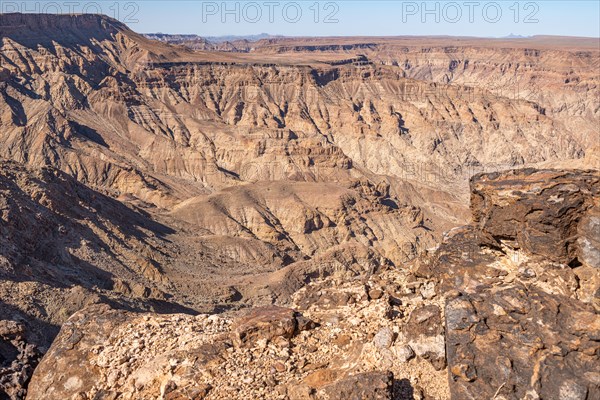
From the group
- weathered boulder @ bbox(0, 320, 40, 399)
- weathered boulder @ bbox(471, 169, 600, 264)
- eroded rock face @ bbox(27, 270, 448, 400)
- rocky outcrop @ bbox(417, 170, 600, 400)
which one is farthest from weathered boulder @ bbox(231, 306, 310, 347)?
weathered boulder @ bbox(0, 320, 40, 399)

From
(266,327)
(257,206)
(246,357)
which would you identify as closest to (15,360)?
(246,357)

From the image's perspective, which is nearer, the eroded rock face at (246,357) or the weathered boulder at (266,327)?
the eroded rock face at (246,357)

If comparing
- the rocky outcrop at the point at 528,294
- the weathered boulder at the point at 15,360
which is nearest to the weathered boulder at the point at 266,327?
the rocky outcrop at the point at 528,294

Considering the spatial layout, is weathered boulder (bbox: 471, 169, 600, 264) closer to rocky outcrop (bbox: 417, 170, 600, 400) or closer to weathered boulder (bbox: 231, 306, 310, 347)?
rocky outcrop (bbox: 417, 170, 600, 400)

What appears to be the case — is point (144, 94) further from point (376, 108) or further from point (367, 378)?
point (367, 378)

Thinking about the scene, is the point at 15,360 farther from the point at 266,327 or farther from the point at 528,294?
the point at 528,294

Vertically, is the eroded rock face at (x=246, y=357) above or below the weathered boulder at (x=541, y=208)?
below

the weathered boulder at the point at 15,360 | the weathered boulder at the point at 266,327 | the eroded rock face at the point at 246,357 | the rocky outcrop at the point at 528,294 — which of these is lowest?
the weathered boulder at the point at 15,360

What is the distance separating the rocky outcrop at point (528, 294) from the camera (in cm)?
1039

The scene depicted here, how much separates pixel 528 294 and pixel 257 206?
51106 millimetres

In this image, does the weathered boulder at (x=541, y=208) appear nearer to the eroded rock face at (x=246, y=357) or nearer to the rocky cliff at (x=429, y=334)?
the rocky cliff at (x=429, y=334)

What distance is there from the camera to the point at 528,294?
37.5ft

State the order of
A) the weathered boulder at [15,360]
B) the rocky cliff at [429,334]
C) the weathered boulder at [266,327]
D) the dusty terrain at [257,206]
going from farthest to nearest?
the weathered boulder at [15,360]
the weathered boulder at [266,327]
the dusty terrain at [257,206]
the rocky cliff at [429,334]

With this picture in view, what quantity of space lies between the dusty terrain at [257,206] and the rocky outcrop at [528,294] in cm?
6
